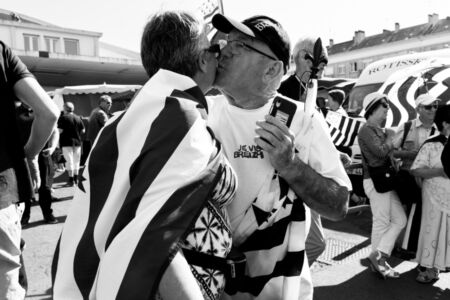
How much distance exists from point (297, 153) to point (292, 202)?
184mm

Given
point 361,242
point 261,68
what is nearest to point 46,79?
point 361,242

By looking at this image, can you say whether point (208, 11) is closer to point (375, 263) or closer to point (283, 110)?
point (283, 110)

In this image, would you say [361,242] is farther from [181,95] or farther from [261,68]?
[181,95]

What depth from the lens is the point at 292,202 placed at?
1577mm

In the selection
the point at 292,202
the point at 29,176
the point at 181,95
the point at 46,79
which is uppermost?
the point at 181,95

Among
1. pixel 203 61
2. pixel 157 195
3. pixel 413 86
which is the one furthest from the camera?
pixel 413 86

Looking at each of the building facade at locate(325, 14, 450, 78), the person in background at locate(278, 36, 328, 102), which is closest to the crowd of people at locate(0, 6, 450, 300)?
the person in background at locate(278, 36, 328, 102)

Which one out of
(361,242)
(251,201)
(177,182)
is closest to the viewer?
(177,182)

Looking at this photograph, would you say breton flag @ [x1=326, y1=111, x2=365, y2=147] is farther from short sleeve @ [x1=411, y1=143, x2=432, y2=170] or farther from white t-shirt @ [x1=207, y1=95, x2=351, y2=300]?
white t-shirt @ [x1=207, y1=95, x2=351, y2=300]

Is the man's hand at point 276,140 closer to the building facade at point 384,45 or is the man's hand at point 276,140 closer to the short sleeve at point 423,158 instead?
the short sleeve at point 423,158

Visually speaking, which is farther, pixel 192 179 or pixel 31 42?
pixel 31 42

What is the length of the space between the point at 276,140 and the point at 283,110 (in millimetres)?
178

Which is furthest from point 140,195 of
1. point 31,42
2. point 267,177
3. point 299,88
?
point 31,42

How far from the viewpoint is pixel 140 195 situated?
1.05 metres
